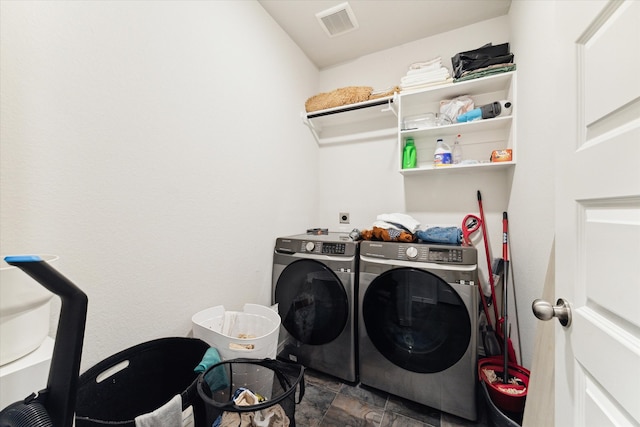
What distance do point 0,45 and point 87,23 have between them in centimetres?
29

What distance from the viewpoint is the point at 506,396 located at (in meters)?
1.17

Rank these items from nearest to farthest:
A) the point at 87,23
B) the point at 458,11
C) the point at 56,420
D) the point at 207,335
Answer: the point at 56,420 < the point at 87,23 < the point at 207,335 < the point at 458,11

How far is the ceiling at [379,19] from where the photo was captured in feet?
5.75

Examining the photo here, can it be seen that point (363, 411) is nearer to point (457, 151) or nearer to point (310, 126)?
point (457, 151)

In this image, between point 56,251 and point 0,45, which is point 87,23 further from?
point 56,251

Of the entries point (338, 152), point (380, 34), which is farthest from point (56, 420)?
point (380, 34)

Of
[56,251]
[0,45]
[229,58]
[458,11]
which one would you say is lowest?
[56,251]

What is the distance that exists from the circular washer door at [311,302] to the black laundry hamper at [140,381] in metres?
0.75

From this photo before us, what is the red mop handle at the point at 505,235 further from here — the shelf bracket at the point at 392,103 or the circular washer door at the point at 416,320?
the shelf bracket at the point at 392,103

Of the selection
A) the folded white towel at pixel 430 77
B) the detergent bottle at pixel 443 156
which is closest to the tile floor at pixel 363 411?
the detergent bottle at pixel 443 156

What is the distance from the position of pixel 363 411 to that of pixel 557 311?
49.3 inches

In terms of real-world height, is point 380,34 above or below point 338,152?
above

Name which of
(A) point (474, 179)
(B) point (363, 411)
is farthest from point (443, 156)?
(B) point (363, 411)

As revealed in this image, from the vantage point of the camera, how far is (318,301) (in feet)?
5.57
